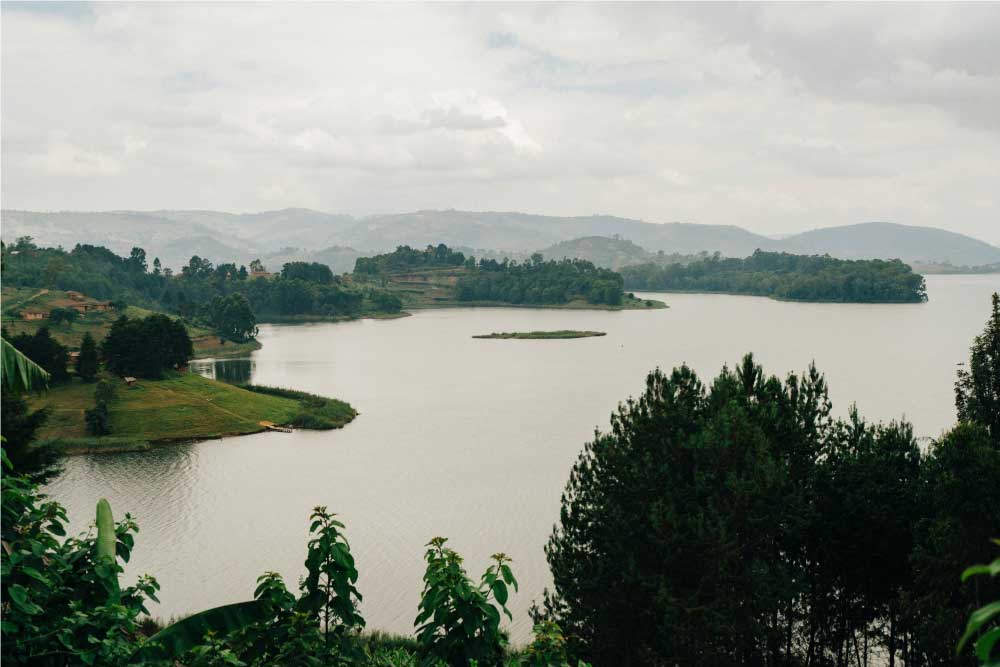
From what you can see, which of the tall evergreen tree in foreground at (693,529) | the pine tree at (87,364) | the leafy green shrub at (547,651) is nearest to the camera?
the leafy green shrub at (547,651)

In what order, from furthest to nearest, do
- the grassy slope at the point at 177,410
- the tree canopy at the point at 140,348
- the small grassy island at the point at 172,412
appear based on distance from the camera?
1. the tree canopy at the point at 140,348
2. the grassy slope at the point at 177,410
3. the small grassy island at the point at 172,412

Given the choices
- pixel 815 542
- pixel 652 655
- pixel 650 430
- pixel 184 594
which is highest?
pixel 650 430

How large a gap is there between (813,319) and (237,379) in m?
106

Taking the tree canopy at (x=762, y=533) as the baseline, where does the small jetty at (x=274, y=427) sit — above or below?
below

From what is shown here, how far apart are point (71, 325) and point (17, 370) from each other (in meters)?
95.3

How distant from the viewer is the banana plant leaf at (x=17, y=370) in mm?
9547

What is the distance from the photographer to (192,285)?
173000 millimetres

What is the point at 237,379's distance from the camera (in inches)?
3410

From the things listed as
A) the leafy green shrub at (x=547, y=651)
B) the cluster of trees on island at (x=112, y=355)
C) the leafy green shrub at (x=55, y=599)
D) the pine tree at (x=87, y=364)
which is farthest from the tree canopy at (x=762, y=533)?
the pine tree at (x=87, y=364)

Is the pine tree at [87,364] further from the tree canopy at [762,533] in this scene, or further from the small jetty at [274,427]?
the tree canopy at [762,533]

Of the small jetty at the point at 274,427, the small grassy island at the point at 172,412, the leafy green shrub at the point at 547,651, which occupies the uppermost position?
the leafy green shrub at the point at 547,651

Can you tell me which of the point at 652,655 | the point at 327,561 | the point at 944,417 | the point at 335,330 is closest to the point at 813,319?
the point at 335,330

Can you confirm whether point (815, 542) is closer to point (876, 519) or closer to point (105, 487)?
point (876, 519)

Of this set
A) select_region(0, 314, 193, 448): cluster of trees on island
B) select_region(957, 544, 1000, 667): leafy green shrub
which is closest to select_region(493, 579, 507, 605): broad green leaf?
select_region(957, 544, 1000, 667): leafy green shrub
